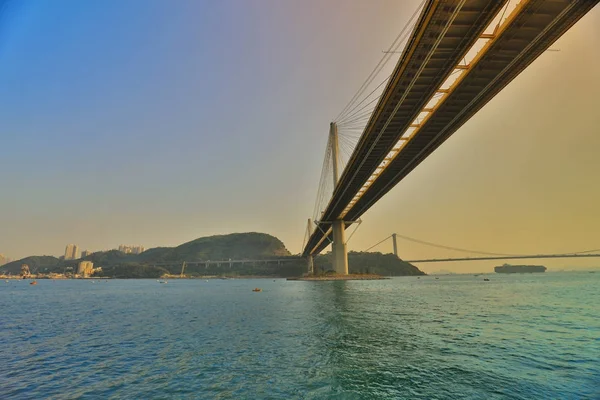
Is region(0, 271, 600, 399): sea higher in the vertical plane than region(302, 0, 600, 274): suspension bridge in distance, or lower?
lower

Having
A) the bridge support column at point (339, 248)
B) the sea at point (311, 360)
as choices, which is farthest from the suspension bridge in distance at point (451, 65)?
the bridge support column at point (339, 248)

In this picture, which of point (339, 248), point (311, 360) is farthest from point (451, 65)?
point (339, 248)

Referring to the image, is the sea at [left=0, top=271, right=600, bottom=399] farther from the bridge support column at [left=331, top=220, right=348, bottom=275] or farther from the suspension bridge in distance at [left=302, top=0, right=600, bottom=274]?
the bridge support column at [left=331, top=220, right=348, bottom=275]

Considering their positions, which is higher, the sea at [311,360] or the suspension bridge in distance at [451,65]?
the suspension bridge in distance at [451,65]

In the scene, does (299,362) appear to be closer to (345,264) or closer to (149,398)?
(149,398)

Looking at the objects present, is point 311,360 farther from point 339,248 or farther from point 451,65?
point 339,248

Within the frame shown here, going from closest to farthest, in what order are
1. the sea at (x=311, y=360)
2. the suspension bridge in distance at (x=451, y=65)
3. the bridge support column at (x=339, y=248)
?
the sea at (x=311, y=360), the suspension bridge in distance at (x=451, y=65), the bridge support column at (x=339, y=248)

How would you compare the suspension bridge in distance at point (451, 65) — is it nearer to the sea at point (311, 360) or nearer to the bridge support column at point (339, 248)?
the sea at point (311, 360)

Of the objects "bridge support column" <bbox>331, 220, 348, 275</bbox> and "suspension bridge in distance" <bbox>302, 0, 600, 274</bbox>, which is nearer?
"suspension bridge in distance" <bbox>302, 0, 600, 274</bbox>

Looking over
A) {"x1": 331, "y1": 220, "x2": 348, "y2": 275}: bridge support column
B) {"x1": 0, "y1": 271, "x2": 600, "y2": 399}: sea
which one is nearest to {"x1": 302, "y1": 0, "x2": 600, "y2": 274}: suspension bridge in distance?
{"x1": 0, "y1": 271, "x2": 600, "y2": 399}: sea
